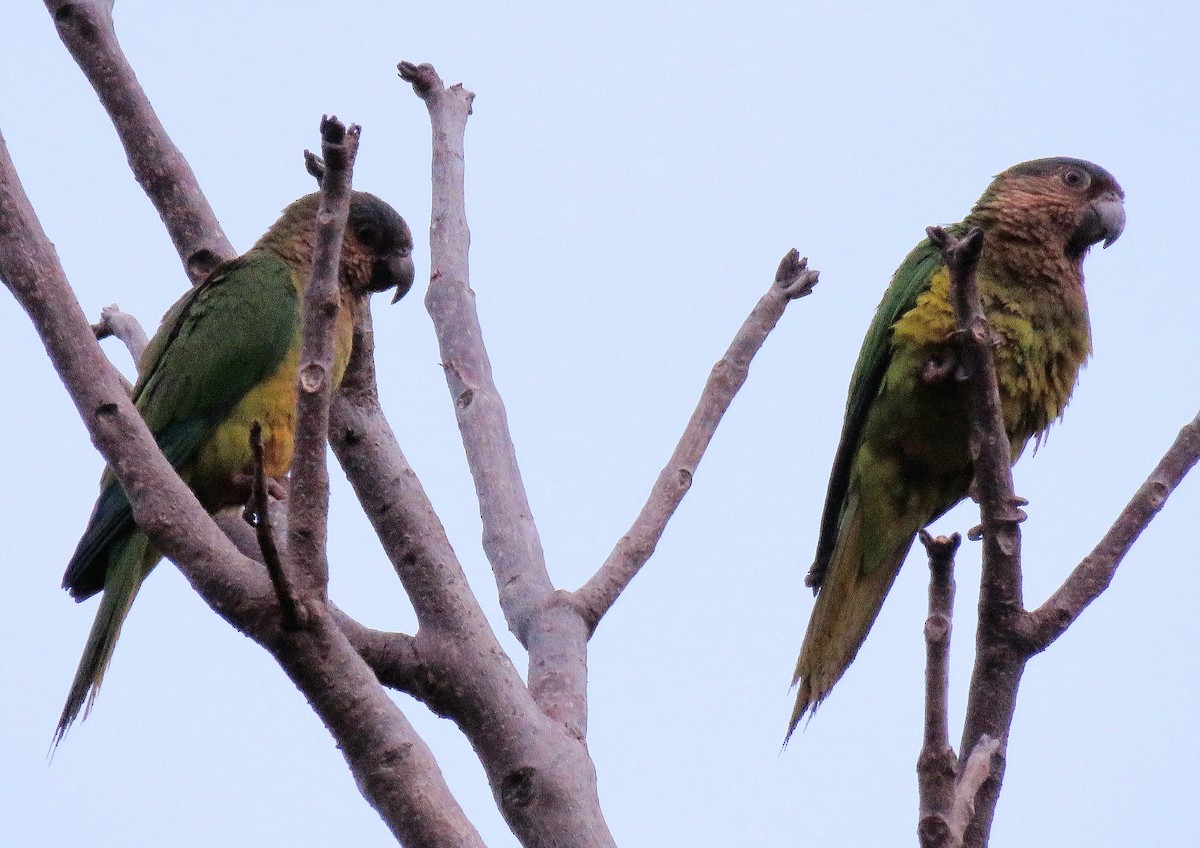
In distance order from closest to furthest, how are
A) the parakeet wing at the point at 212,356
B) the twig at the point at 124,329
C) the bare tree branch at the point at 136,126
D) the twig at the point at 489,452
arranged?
1. the twig at the point at 489,452
2. the bare tree branch at the point at 136,126
3. the parakeet wing at the point at 212,356
4. the twig at the point at 124,329

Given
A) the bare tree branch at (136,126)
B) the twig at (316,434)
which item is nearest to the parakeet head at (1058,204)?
the bare tree branch at (136,126)

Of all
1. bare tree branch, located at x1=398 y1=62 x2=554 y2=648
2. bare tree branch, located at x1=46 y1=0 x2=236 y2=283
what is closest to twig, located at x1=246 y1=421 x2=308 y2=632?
bare tree branch, located at x1=398 y1=62 x2=554 y2=648

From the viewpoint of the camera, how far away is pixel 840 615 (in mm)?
5539

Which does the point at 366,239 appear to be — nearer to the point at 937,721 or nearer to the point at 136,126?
the point at 136,126

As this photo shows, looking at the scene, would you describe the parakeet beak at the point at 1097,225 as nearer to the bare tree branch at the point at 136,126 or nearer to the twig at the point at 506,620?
the twig at the point at 506,620

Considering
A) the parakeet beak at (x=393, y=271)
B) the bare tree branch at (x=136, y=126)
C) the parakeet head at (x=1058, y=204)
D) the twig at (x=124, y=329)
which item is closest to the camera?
the bare tree branch at (x=136, y=126)

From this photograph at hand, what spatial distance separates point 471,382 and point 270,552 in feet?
6.94

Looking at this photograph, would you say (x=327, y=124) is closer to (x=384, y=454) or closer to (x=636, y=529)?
(x=384, y=454)

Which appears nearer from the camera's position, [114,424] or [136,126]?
[114,424]

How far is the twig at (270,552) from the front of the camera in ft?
7.80

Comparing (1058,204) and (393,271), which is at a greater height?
(1058,204)

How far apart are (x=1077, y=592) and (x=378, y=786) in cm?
186

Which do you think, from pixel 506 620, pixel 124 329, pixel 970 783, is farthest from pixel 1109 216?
pixel 124 329

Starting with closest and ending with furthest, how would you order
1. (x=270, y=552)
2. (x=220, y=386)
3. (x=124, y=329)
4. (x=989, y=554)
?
(x=270, y=552)
(x=989, y=554)
(x=220, y=386)
(x=124, y=329)
